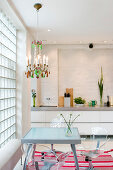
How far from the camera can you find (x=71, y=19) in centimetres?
396

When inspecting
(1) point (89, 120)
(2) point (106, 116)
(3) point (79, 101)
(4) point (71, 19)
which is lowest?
(1) point (89, 120)

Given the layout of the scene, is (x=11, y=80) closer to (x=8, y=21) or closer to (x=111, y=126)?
(x=8, y=21)

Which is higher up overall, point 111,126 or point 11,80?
point 11,80

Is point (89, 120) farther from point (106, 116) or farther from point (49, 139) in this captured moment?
point (49, 139)

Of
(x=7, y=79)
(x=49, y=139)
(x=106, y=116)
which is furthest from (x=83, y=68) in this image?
(x=49, y=139)

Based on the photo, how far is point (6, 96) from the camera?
359cm

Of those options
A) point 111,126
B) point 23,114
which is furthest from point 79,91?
point 23,114

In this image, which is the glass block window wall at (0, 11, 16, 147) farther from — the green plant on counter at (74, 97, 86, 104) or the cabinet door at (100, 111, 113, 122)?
the cabinet door at (100, 111, 113, 122)

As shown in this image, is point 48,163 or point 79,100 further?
point 79,100

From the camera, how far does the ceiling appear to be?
330cm

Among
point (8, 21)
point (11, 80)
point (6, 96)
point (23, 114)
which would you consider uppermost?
point (8, 21)

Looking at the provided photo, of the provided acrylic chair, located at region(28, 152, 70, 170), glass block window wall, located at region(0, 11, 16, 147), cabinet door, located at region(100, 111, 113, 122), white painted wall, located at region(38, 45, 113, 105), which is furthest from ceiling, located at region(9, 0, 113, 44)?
acrylic chair, located at region(28, 152, 70, 170)

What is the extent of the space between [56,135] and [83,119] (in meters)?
2.44

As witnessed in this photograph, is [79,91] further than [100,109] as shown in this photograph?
Yes
